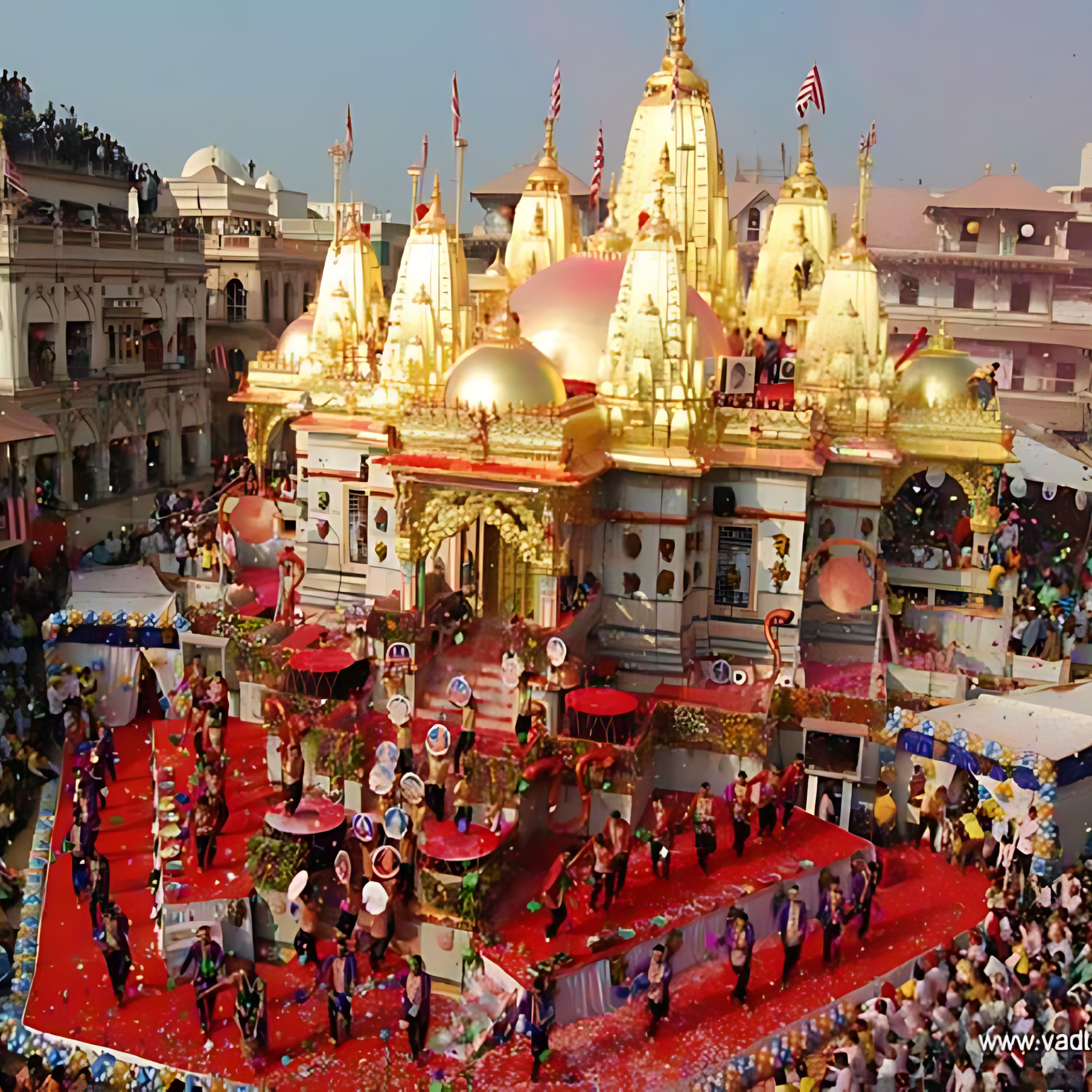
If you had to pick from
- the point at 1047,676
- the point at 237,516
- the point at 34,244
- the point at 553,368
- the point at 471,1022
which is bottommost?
the point at 471,1022

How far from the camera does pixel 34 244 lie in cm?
3166

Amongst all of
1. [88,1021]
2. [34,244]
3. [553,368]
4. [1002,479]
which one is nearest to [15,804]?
[88,1021]

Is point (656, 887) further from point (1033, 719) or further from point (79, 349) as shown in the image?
point (79, 349)

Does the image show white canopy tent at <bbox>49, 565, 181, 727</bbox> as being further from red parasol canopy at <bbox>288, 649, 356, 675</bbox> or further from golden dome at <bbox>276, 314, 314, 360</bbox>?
golden dome at <bbox>276, 314, 314, 360</bbox>

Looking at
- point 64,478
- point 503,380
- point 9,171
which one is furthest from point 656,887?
point 9,171

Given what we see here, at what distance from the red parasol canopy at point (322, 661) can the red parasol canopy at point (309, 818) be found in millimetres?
2260

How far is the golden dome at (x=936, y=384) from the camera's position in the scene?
25859 millimetres

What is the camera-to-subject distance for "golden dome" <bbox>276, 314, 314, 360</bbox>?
29.4 m

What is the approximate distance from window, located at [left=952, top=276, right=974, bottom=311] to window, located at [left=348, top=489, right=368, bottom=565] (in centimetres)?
2572

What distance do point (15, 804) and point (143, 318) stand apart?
20.0 metres

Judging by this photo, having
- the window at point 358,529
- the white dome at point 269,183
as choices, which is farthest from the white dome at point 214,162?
the window at point 358,529

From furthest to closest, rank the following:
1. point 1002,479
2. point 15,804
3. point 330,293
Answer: point 1002,479
point 330,293
point 15,804

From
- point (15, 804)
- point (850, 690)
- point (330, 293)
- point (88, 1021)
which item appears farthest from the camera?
point (330, 293)

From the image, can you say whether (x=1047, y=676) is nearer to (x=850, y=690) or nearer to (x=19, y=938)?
(x=850, y=690)
